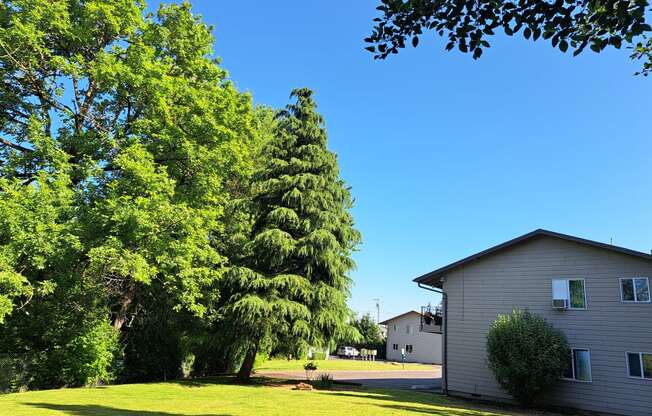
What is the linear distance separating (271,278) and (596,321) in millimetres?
14131

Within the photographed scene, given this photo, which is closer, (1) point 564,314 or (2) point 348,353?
(1) point 564,314

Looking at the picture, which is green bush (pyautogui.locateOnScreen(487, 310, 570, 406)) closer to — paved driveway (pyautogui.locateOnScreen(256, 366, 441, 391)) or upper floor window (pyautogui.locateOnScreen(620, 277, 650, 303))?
upper floor window (pyautogui.locateOnScreen(620, 277, 650, 303))

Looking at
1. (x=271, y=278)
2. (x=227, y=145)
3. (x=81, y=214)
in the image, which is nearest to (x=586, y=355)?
(x=271, y=278)

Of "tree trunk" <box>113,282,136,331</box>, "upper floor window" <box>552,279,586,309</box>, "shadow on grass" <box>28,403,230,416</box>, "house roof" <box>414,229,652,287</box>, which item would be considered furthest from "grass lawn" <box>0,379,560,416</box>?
"house roof" <box>414,229,652,287</box>

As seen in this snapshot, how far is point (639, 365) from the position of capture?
55.5 feet

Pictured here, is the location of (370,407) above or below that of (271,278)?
below

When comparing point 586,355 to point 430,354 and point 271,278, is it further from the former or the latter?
point 430,354

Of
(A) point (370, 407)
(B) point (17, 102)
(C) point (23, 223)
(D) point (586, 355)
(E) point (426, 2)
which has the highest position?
(B) point (17, 102)

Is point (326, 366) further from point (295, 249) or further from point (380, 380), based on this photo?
point (295, 249)

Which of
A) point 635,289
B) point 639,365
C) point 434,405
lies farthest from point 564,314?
point 434,405

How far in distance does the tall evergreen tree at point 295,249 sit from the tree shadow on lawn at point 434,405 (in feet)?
11.0

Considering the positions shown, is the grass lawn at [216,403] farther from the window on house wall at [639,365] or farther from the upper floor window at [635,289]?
the upper floor window at [635,289]

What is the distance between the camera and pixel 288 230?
882 inches

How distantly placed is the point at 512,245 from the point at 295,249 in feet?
34.4
